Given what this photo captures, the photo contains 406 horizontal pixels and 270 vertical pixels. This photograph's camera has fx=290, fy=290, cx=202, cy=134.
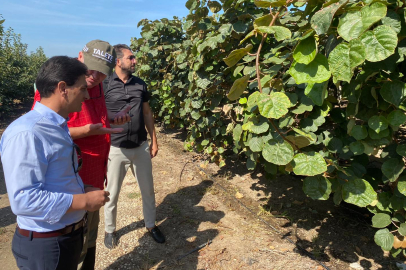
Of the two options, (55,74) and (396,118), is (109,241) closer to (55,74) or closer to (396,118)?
(55,74)

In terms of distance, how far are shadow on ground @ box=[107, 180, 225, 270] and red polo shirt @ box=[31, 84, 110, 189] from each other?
100 cm

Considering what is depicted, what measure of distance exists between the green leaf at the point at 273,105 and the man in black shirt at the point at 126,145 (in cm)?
187

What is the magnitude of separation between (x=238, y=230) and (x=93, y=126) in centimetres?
201

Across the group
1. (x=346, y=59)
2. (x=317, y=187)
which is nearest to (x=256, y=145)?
(x=317, y=187)

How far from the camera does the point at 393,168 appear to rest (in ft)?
5.31

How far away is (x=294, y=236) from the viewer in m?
3.07

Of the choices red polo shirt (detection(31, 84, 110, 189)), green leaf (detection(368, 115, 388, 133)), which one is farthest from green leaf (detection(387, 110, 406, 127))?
red polo shirt (detection(31, 84, 110, 189))

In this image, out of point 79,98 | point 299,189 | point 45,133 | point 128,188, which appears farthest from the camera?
point 128,188

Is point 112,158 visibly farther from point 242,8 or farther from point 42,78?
point 242,8

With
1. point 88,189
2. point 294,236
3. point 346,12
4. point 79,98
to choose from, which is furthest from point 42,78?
point 294,236

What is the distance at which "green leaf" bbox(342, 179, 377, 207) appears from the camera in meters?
1.46

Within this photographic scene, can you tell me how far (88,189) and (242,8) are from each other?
89.5 inches

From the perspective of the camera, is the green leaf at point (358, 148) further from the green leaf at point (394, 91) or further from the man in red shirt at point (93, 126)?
the man in red shirt at point (93, 126)

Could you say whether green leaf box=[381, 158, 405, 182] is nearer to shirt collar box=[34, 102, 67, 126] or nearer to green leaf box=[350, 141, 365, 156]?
green leaf box=[350, 141, 365, 156]
